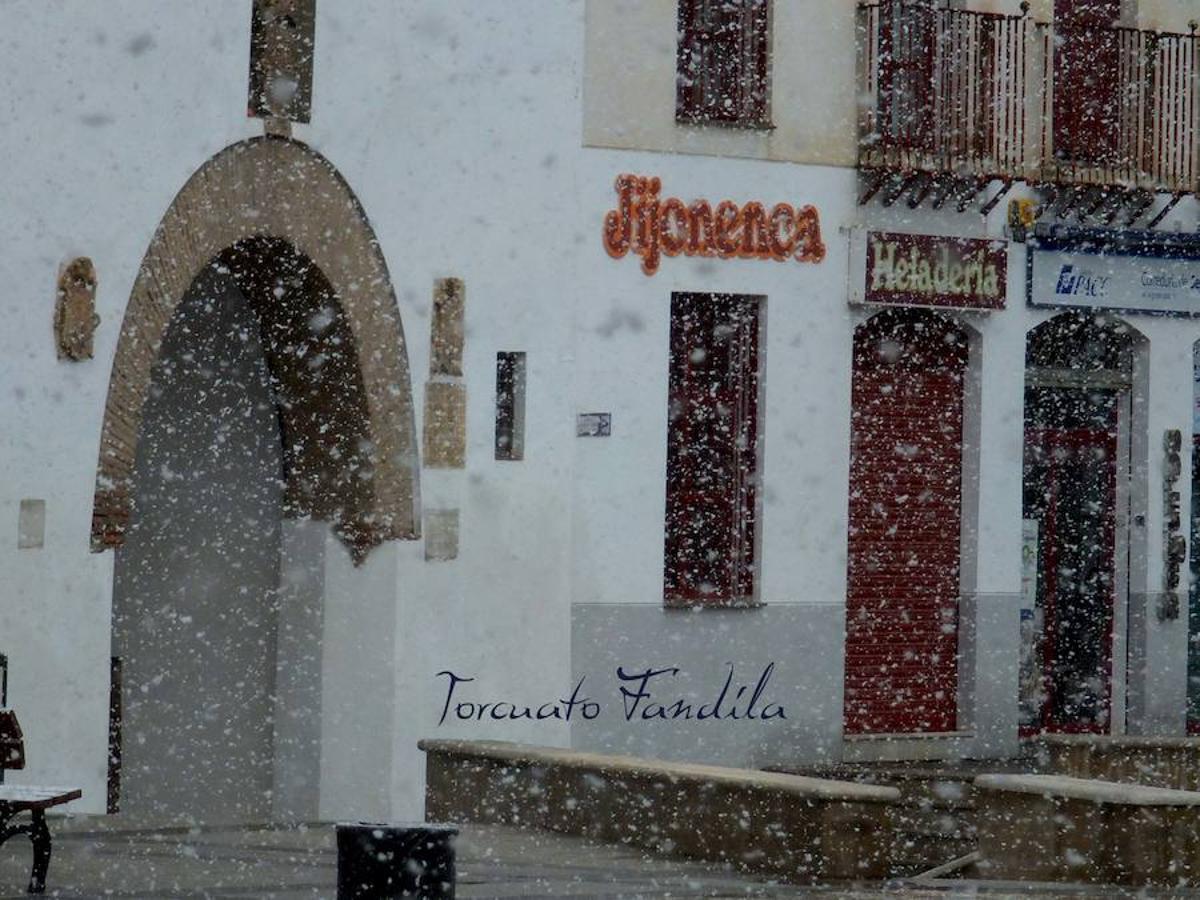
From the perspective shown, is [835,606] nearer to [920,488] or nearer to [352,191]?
[920,488]

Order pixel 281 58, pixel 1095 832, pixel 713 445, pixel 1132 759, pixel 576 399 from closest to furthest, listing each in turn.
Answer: pixel 1095 832
pixel 281 58
pixel 1132 759
pixel 576 399
pixel 713 445

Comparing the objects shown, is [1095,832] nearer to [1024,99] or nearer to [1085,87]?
[1024,99]

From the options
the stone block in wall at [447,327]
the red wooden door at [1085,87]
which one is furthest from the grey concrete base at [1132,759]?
the red wooden door at [1085,87]

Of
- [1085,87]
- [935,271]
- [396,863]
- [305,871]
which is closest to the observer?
[396,863]

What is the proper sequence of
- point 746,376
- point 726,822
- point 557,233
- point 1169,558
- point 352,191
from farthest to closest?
point 1169,558
point 746,376
point 557,233
point 352,191
point 726,822

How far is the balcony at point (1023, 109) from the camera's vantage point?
24.1 metres

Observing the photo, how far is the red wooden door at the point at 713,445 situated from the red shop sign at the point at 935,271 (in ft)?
3.44

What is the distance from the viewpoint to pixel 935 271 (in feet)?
79.3

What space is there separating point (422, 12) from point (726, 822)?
20.6 feet

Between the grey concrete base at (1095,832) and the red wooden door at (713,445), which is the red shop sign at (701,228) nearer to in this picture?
the red wooden door at (713,445)

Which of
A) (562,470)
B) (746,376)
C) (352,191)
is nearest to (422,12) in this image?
(352,191)

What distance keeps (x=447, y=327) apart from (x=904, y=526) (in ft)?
19.7

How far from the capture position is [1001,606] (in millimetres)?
24969

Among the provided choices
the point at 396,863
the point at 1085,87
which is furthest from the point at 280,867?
the point at 1085,87
